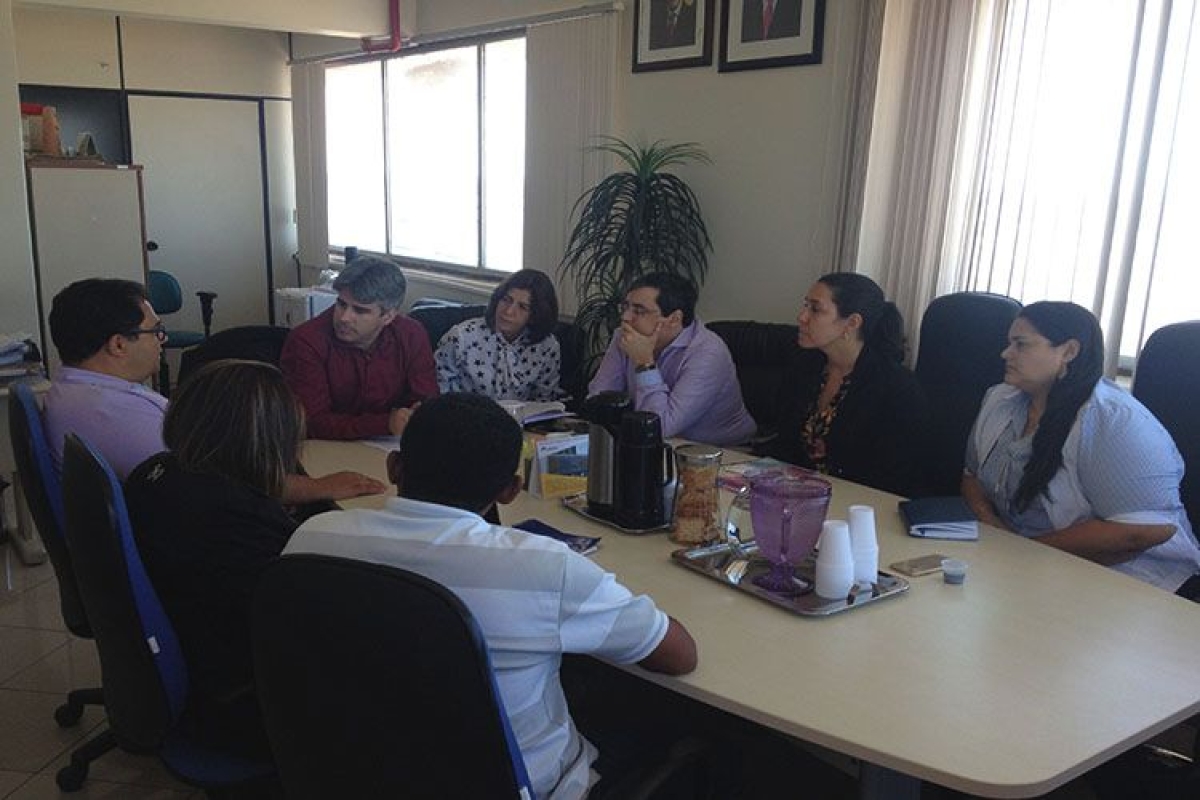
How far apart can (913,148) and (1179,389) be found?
4.32ft

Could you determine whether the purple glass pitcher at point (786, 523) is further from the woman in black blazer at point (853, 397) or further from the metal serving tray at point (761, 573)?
the woman in black blazer at point (853, 397)

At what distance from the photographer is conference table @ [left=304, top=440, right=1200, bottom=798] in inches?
53.0

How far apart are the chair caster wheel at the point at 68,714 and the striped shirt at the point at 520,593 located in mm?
1658

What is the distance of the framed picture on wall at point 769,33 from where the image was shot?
3.66 metres

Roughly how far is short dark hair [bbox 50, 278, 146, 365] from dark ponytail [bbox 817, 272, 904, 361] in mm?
1844

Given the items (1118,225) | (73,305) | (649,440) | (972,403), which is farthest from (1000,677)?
(73,305)

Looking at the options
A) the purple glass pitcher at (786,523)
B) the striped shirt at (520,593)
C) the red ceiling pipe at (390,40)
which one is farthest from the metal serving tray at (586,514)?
the red ceiling pipe at (390,40)

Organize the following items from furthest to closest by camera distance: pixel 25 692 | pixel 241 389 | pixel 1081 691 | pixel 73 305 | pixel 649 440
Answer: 1. pixel 25 692
2. pixel 73 305
3. pixel 649 440
4. pixel 241 389
5. pixel 1081 691

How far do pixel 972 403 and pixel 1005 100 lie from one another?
977 millimetres

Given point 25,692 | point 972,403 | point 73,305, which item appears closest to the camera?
point 73,305

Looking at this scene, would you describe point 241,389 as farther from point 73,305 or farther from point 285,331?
point 285,331

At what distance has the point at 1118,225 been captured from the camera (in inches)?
116

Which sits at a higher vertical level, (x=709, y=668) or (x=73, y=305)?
(x=73, y=305)

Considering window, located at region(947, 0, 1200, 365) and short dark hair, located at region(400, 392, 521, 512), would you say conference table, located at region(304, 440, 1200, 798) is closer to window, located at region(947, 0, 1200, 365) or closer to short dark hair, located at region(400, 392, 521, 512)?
short dark hair, located at region(400, 392, 521, 512)
